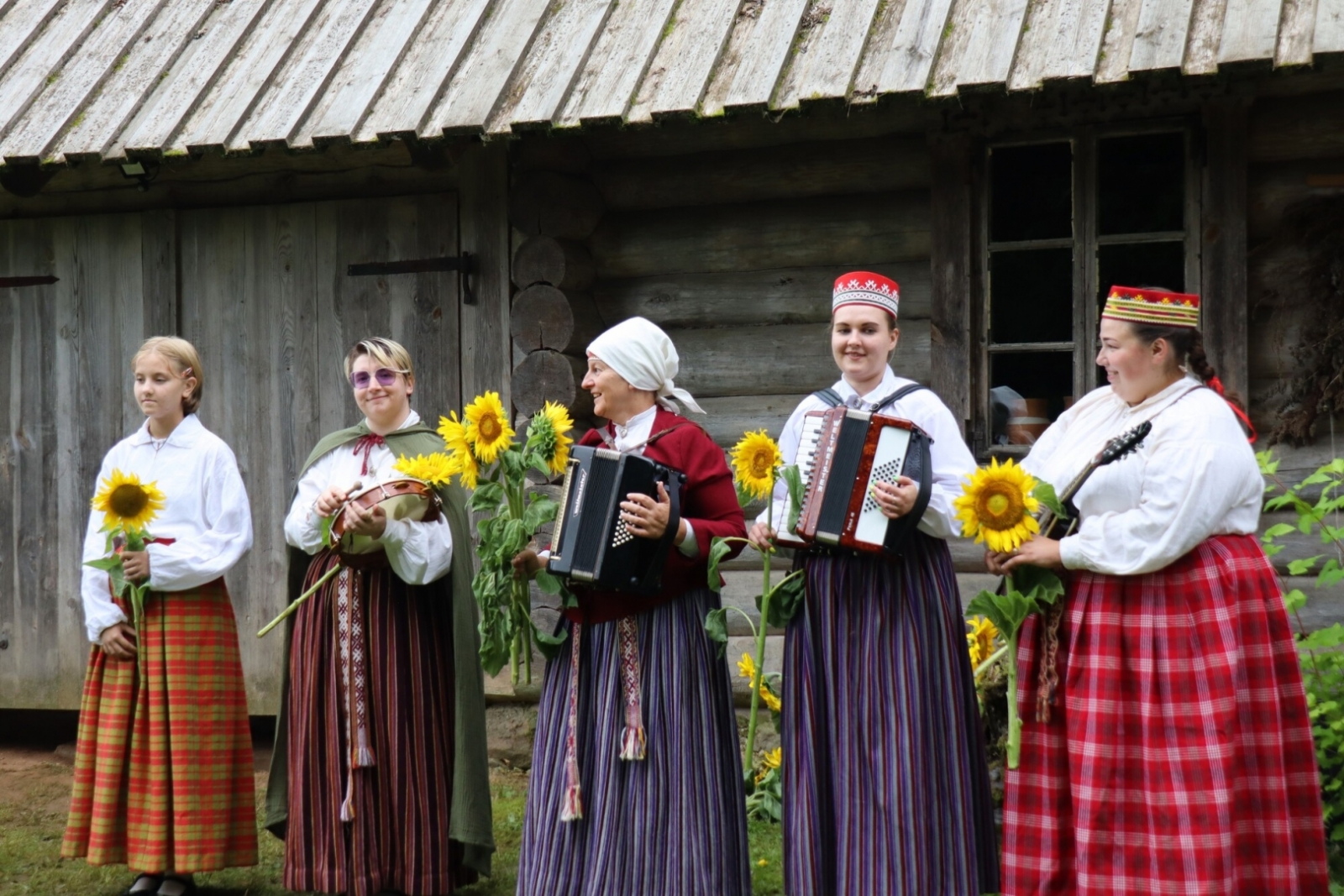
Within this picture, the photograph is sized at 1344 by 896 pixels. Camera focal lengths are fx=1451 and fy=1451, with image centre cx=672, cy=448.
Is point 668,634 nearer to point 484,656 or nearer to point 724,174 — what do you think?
point 484,656

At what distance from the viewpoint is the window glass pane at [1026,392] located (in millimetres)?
5121

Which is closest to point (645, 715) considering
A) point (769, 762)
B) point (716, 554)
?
point (716, 554)

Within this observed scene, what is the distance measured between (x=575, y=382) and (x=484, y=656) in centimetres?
174

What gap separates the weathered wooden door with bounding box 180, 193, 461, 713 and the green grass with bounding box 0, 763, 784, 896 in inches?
42.2

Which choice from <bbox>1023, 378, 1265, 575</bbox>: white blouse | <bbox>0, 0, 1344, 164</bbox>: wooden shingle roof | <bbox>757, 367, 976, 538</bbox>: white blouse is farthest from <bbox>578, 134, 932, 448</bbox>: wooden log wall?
<bbox>1023, 378, 1265, 575</bbox>: white blouse

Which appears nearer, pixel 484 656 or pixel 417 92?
pixel 484 656

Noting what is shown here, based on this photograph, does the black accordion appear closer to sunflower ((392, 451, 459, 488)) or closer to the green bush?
sunflower ((392, 451, 459, 488))

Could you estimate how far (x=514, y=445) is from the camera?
409 cm

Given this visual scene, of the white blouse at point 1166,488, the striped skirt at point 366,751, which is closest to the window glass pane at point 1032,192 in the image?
the white blouse at point 1166,488

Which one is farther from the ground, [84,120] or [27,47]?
[27,47]

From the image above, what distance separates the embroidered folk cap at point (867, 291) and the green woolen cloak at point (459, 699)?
1.31m

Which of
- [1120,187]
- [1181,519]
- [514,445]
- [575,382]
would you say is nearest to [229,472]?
[514,445]

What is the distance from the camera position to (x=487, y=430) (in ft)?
12.7

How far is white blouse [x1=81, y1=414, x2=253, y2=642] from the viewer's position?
4312mm
